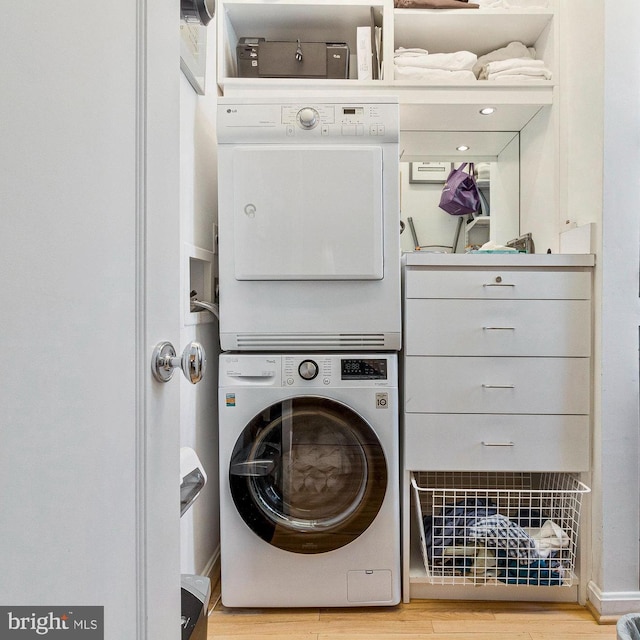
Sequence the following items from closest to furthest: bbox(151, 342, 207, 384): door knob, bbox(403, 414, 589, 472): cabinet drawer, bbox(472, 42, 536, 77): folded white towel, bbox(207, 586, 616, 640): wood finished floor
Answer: bbox(151, 342, 207, 384): door knob
bbox(207, 586, 616, 640): wood finished floor
bbox(403, 414, 589, 472): cabinet drawer
bbox(472, 42, 536, 77): folded white towel

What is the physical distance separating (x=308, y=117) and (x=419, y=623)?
1709mm

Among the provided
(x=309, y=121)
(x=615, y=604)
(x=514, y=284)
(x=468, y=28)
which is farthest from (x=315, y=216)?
(x=615, y=604)

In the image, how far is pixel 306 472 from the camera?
60.7 inches

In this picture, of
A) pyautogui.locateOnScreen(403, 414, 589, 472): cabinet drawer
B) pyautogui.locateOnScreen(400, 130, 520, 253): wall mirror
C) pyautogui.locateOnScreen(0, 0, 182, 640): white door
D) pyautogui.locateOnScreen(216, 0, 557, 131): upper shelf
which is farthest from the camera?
pyautogui.locateOnScreen(400, 130, 520, 253): wall mirror

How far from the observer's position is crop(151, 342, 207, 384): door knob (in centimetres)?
55

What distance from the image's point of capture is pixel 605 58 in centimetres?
152

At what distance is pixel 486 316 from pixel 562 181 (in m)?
0.70

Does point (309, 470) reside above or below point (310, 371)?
below

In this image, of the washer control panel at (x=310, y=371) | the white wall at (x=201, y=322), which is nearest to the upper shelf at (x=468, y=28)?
the white wall at (x=201, y=322)

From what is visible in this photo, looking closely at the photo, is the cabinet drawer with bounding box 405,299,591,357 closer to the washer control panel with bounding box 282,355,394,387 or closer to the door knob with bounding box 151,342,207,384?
the washer control panel with bounding box 282,355,394,387

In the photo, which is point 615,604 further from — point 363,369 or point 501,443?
point 363,369

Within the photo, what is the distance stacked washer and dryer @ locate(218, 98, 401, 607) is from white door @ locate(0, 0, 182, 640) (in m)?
0.93
